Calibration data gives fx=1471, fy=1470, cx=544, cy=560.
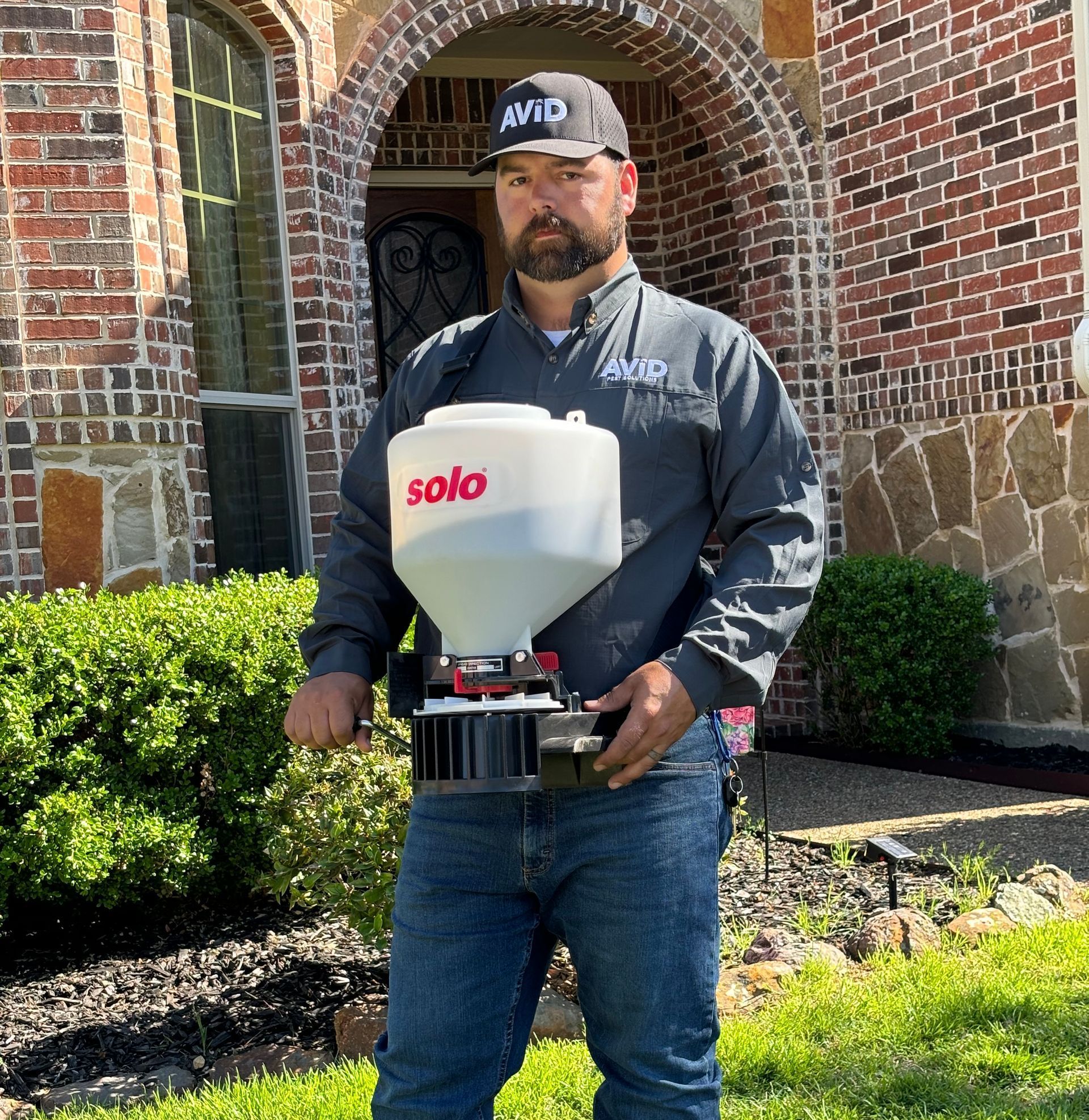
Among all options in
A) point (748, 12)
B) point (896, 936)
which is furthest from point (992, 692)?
point (748, 12)

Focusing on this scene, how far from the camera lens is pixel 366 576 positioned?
8.02 ft

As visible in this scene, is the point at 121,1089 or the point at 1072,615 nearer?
the point at 121,1089

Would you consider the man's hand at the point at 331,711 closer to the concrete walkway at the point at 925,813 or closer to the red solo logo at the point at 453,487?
the red solo logo at the point at 453,487

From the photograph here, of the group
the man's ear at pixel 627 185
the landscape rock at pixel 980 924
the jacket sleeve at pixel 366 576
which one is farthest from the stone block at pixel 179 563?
the man's ear at pixel 627 185

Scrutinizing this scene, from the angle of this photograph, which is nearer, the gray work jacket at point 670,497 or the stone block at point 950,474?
the gray work jacket at point 670,497

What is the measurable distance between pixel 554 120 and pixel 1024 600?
18.4 ft

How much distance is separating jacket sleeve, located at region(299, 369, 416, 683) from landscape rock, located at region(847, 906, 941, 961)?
89.0 inches

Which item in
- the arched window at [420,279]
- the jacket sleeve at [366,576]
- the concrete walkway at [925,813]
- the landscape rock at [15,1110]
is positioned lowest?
the concrete walkway at [925,813]

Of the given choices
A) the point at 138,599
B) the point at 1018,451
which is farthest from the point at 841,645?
the point at 138,599

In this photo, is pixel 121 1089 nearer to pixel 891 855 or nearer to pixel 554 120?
pixel 891 855

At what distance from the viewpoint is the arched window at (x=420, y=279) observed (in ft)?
29.2

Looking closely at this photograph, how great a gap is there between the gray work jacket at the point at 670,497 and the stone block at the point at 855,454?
5808 mm

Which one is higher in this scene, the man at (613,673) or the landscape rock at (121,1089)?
the man at (613,673)

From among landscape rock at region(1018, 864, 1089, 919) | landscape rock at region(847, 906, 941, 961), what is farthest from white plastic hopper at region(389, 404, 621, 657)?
landscape rock at region(1018, 864, 1089, 919)
